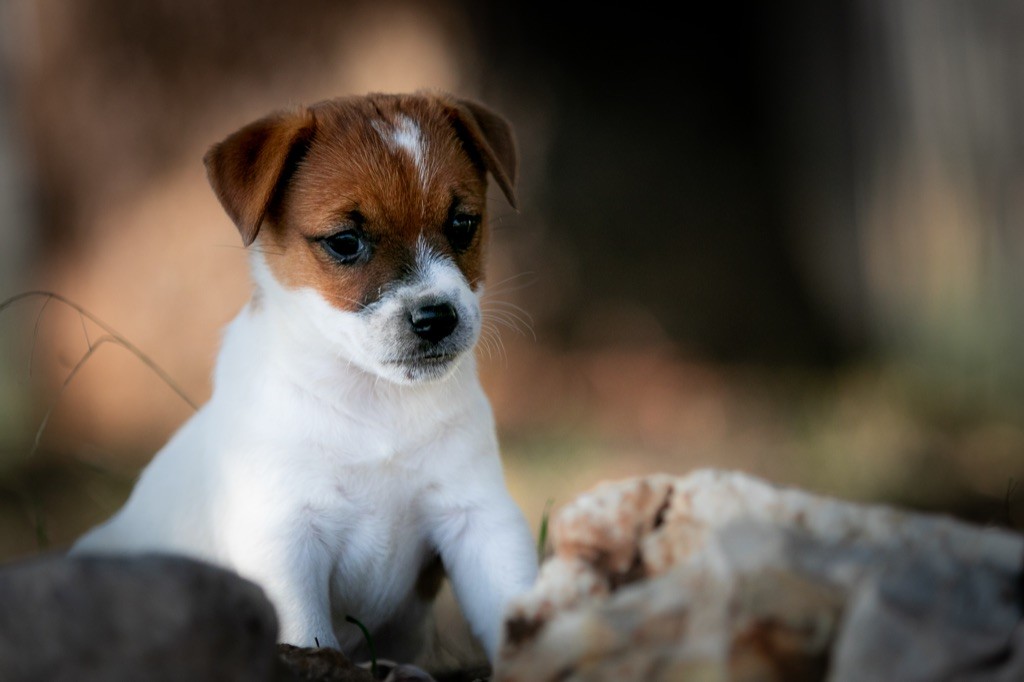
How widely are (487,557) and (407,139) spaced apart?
1.21 metres

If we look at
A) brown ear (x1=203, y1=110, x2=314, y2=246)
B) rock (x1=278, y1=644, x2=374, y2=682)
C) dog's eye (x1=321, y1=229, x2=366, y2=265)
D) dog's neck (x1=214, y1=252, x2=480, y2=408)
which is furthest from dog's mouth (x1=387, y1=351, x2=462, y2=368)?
rock (x1=278, y1=644, x2=374, y2=682)

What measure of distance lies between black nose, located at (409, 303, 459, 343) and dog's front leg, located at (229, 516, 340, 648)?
61cm

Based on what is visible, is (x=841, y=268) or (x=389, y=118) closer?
(x=389, y=118)

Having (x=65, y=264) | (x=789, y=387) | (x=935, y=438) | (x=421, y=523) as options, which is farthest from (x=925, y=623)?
(x=65, y=264)

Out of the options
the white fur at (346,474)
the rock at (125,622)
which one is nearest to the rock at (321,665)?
the rock at (125,622)

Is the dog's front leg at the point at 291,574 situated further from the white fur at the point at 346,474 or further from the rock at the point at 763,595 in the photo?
the rock at the point at 763,595

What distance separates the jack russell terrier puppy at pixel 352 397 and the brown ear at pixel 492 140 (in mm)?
88

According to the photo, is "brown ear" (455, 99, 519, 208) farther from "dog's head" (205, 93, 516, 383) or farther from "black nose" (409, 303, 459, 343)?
"black nose" (409, 303, 459, 343)

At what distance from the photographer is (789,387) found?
7.15 meters

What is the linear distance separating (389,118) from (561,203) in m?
4.25

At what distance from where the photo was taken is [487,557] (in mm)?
3047

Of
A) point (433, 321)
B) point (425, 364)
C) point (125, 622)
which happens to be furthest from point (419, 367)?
point (125, 622)

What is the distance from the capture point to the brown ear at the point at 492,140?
332cm

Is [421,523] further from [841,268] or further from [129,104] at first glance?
[841,268]
